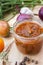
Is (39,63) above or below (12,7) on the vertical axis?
below

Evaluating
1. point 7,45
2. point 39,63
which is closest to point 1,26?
point 7,45

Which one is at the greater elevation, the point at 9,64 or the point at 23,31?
the point at 23,31

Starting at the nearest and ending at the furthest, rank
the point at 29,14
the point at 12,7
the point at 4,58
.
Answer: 1. the point at 4,58
2. the point at 29,14
3. the point at 12,7

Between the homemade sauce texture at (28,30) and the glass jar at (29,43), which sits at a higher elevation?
the homemade sauce texture at (28,30)

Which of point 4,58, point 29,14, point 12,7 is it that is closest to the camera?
point 4,58

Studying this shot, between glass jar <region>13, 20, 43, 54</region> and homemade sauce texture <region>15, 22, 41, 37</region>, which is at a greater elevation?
homemade sauce texture <region>15, 22, 41, 37</region>

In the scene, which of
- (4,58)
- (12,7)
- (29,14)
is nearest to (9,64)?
(4,58)

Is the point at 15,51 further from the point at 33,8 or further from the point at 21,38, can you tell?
the point at 33,8

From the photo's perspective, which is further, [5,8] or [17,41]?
[5,8]

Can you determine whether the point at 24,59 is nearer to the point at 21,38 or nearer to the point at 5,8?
the point at 21,38
